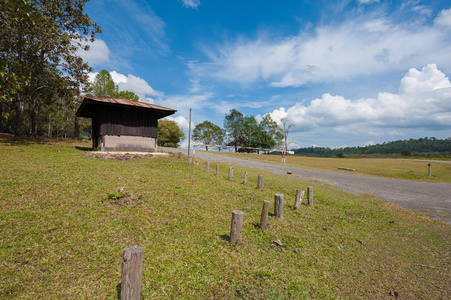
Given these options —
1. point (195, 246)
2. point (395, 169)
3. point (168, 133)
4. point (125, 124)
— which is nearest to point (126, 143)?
point (125, 124)

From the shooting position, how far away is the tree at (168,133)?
64.5m

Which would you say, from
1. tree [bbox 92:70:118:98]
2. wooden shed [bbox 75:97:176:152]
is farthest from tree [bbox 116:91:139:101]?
wooden shed [bbox 75:97:176:152]

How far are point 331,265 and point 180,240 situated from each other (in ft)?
14.6

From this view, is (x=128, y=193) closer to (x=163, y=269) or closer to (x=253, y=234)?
(x=163, y=269)

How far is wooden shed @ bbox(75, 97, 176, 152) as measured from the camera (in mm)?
19578

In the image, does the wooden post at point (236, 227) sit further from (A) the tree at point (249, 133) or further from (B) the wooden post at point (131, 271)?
(A) the tree at point (249, 133)

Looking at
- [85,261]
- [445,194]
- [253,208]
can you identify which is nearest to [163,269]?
[85,261]

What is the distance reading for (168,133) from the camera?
214 feet

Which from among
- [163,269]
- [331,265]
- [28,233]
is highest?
[28,233]

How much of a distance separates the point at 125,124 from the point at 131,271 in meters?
20.0

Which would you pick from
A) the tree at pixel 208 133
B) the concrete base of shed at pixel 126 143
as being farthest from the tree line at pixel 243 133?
the concrete base of shed at pixel 126 143

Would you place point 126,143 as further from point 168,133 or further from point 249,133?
point 249,133

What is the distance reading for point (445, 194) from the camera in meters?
14.9

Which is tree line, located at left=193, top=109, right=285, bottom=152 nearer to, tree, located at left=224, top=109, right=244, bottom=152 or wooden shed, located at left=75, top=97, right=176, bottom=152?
tree, located at left=224, top=109, right=244, bottom=152
